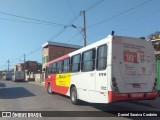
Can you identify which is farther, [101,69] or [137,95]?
[101,69]

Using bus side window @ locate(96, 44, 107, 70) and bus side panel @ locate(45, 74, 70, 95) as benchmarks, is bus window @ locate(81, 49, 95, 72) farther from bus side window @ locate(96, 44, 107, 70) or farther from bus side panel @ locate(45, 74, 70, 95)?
bus side panel @ locate(45, 74, 70, 95)

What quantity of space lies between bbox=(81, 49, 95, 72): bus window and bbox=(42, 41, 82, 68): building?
50178mm

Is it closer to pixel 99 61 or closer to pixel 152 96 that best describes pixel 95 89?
pixel 99 61

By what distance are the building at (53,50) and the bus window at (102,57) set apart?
52.1m

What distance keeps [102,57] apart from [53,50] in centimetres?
5354

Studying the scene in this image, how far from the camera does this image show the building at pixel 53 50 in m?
64.3

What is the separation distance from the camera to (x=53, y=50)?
64.8 meters

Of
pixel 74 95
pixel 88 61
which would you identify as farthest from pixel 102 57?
pixel 74 95

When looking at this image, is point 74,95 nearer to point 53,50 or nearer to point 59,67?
point 59,67

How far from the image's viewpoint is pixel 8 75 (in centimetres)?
8419

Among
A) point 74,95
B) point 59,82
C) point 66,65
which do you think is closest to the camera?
point 74,95

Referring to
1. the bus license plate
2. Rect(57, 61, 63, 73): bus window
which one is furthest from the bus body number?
Rect(57, 61, 63, 73): bus window

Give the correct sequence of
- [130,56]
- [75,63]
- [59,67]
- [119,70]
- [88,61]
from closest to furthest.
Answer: [119,70] → [130,56] → [88,61] → [75,63] → [59,67]

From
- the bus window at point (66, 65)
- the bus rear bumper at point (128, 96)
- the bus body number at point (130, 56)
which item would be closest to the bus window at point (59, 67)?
the bus window at point (66, 65)
